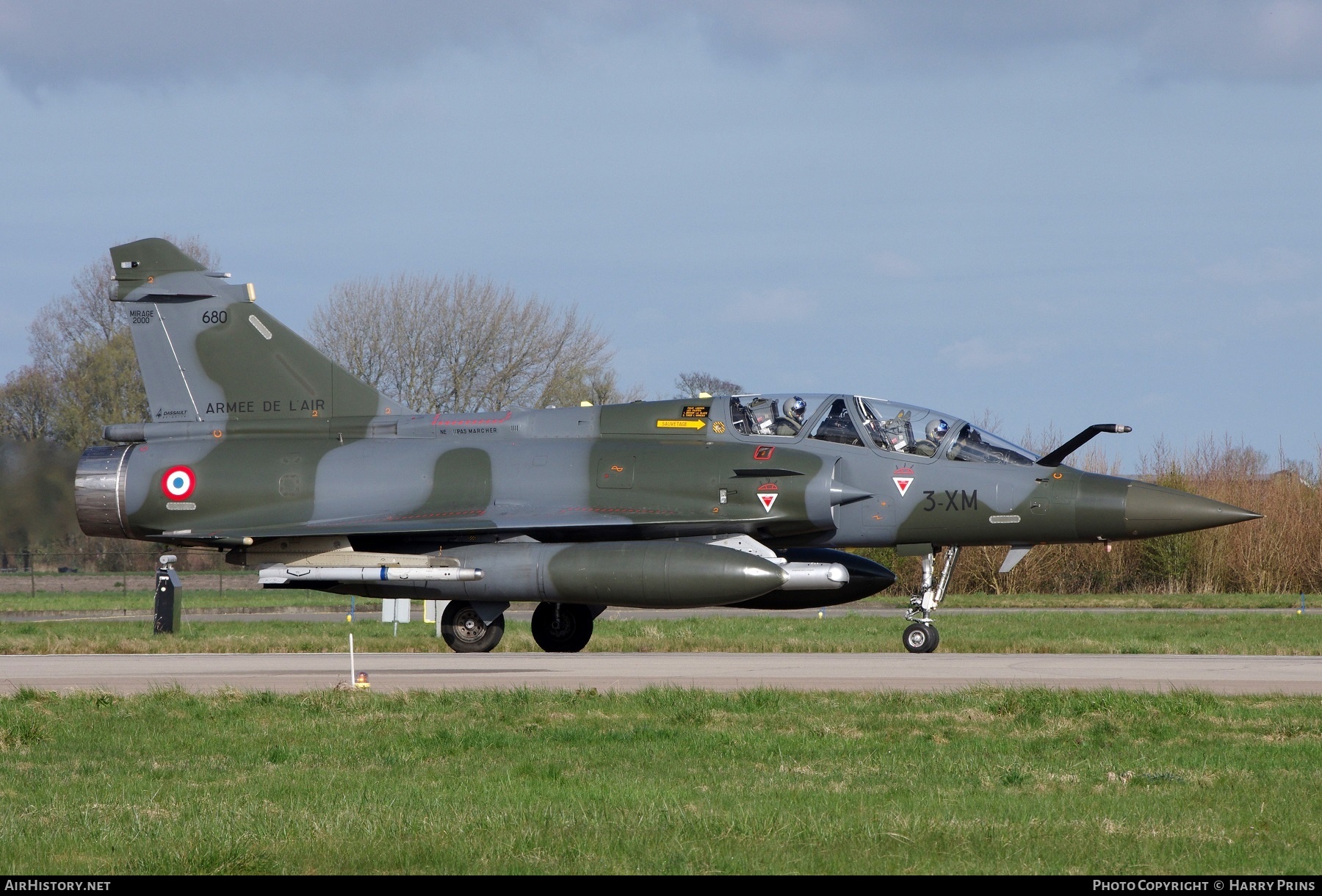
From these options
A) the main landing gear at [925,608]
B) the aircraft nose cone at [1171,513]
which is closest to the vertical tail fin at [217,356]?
the main landing gear at [925,608]

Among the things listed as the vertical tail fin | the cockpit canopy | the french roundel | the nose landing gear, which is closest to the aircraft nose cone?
the cockpit canopy

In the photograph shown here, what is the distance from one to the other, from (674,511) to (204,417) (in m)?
7.02

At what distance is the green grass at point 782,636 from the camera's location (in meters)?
19.2

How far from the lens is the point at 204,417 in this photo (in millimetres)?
18859

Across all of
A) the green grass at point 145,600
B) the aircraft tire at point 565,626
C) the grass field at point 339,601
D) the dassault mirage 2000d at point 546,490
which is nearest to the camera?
the dassault mirage 2000d at point 546,490

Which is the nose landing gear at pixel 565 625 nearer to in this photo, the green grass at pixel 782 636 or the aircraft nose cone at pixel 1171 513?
the green grass at pixel 782 636

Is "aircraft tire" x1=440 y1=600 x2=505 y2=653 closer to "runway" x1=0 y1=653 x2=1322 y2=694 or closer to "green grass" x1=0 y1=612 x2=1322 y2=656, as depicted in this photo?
"runway" x1=0 y1=653 x2=1322 y2=694

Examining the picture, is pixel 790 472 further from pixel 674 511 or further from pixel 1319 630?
pixel 1319 630

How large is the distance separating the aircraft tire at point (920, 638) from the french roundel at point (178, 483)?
9569 millimetres

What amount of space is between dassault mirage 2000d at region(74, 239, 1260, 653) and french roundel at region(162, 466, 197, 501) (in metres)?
0.03

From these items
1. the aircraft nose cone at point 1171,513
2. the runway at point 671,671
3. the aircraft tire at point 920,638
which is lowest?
the runway at point 671,671

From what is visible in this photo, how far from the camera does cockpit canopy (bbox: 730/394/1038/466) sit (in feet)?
54.6

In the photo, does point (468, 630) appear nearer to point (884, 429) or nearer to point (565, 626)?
point (565, 626)

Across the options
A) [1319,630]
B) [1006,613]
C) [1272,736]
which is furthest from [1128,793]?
[1006,613]
